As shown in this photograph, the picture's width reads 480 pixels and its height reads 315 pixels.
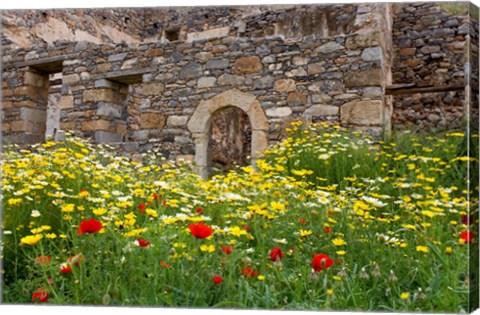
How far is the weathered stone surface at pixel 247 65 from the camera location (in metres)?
5.28

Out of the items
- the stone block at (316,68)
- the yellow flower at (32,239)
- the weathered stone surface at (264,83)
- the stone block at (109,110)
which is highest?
the stone block at (316,68)

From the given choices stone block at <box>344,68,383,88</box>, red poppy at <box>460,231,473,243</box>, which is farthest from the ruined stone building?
red poppy at <box>460,231,473,243</box>

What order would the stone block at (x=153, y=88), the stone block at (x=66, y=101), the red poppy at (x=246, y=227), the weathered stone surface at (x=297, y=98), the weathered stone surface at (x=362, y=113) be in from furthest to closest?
1. the stone block at (x=66, y=101)
2. the stone block at (x=153, y=88)
3. the weathered stone surface at (x=297, y=98)
4. the weathered stone surface at (x=362, y=113)
5. the red poppy at (x=246, y=227)

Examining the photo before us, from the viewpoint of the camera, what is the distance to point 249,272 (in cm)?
272

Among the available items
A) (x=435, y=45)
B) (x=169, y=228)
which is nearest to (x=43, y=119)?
(x=169, y=228)

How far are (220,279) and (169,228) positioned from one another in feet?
1.71

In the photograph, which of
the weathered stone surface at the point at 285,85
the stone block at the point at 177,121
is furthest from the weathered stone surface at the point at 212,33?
the weathered stone surface at the point at 285,85

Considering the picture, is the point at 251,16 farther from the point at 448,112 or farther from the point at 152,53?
the point at 448,112

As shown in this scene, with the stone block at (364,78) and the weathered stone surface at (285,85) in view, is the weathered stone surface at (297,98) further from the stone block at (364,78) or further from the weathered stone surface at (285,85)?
the stone block at (364,78)

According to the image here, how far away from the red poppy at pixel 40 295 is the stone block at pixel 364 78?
3144 mm

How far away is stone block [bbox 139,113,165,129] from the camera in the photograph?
18.1ft

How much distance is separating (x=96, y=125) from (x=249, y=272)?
3769mm

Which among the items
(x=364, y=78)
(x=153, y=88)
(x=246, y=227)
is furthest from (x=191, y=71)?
(x=246, y=227)

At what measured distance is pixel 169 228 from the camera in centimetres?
302
